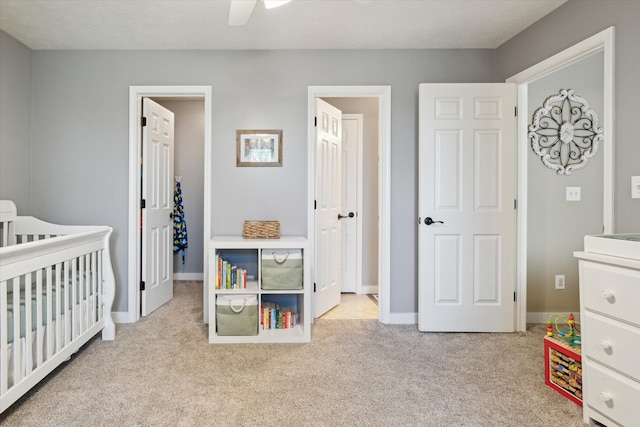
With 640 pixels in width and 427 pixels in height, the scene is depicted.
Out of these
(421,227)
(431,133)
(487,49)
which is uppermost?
(487,49)

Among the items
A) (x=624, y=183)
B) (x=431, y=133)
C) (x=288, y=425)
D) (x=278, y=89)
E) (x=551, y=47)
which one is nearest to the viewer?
(x=288, y=425)

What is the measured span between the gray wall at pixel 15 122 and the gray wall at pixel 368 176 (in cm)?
270

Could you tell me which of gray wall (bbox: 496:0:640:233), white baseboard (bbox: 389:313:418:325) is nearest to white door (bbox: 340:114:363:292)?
white baseboard (bbox: 389:313:418:325)

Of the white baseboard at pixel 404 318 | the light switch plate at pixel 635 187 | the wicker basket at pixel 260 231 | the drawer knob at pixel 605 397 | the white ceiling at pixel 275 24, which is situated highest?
the white ceiling at pixel 275 24

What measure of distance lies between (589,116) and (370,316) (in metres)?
2.47

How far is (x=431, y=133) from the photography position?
2.87 metres

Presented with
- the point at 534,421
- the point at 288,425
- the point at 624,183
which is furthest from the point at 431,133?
the point at 288,425

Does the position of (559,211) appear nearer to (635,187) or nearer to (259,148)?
(635,187)

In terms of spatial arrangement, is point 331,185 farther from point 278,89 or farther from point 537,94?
point 537,94

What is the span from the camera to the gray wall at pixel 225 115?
3.07m

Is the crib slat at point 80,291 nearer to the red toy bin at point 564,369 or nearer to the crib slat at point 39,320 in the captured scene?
the crib slat at point 39,320

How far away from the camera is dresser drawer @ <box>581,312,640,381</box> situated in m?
1.46

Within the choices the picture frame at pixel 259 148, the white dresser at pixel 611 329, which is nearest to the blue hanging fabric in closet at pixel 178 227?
the picture frame at pixel 259 148

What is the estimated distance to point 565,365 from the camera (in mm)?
1938
